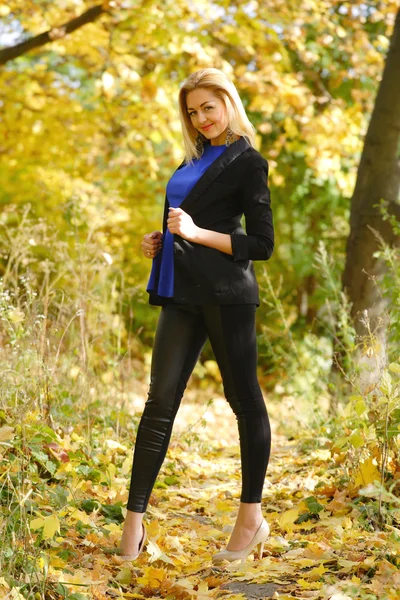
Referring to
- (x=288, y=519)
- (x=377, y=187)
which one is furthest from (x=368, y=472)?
(x=377, y=187)

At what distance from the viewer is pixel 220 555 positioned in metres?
2.96

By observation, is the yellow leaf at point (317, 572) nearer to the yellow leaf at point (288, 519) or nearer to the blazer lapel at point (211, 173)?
the yellow leaf at point (288, 519)

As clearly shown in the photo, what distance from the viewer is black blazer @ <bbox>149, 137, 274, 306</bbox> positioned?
9.45 ft

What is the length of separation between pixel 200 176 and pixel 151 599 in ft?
4.85

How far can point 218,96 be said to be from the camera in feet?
9.74

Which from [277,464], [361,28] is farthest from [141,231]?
[277,464]

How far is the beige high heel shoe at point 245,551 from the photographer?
2.95 m

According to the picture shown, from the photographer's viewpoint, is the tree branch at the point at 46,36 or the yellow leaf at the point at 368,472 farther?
the tree branch at the point at 46,36

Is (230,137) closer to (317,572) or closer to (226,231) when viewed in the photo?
(226,231)

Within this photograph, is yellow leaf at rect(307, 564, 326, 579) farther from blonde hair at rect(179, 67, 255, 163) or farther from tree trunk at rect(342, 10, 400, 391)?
tree trunk at rect(342, 10, 400, 391)

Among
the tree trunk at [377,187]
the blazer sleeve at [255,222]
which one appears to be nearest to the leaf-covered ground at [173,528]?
the blazer sleeve at [255,222]

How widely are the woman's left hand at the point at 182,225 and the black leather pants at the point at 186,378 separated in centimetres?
26

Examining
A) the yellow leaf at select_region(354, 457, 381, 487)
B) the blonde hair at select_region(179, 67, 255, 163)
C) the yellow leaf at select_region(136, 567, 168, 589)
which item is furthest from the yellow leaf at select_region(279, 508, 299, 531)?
the blonde hair at select_region(179, 67, 255, 163)

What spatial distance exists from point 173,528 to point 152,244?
1300mm
